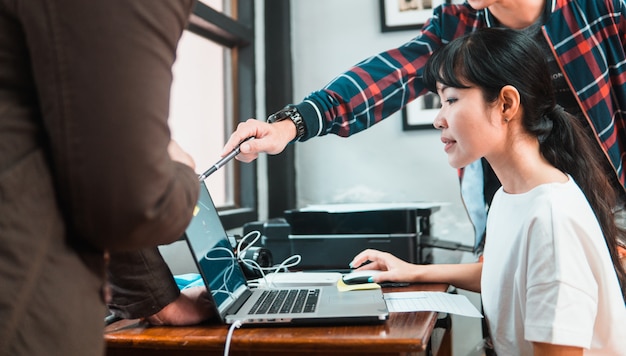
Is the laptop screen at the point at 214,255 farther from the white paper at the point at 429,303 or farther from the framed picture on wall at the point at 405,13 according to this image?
the framed picture on wall at the point at 405,13

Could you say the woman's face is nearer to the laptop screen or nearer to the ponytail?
the ponytail

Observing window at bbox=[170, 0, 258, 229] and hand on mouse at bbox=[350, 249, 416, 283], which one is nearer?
hand on mouse at bbox=[350, 249, 416, 283]

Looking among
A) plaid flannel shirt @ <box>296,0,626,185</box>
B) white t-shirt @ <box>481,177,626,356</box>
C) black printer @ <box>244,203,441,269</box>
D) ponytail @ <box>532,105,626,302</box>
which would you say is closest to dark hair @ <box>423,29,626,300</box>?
ponytail @ <box>532,105,626,302</box>

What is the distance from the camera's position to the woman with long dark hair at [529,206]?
3.25 ft

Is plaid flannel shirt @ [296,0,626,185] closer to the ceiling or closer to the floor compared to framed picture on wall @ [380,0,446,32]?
Answer: closer to the floor

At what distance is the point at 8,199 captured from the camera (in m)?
0.49

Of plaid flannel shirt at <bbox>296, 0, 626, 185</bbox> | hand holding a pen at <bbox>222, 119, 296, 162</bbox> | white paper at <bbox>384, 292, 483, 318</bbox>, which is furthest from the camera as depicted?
plaid flannel shirt at <bbox>296, 0, 626, 185</bbox>

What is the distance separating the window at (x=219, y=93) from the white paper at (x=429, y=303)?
3.41 ft

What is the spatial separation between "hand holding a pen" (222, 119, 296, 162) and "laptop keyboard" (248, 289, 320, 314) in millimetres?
317

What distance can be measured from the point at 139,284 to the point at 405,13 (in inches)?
72.5

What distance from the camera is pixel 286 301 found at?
1.09m

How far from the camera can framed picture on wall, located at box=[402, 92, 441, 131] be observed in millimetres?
2391

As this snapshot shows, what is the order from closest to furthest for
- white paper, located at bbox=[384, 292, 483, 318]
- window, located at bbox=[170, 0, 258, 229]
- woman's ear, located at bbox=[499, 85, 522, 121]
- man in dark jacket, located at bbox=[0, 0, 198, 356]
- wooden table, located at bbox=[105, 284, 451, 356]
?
man in dark jacket, located at bbox=[0, 0, 198, 356] < wooden table, located at bbox=[105, 284, 451, 356] < white paper, located at bbox=[384, 292, 483, 318] < woman's ear, located at bbox=[499, 85, 522, 121] < window, located at bbox=[170, 0, 258, 229]

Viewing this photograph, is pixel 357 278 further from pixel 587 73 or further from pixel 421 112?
pixel 421 112
